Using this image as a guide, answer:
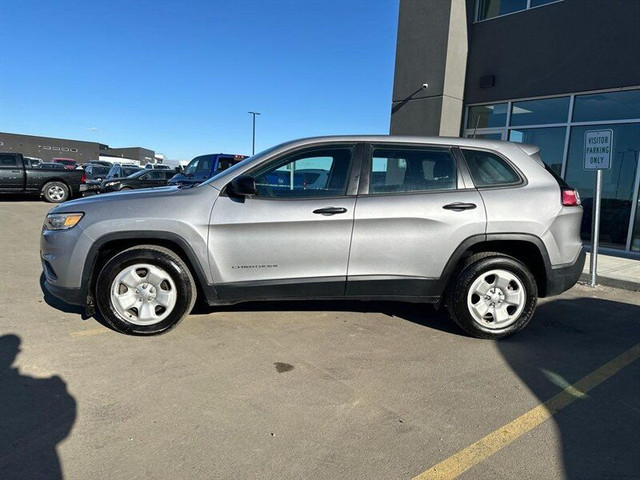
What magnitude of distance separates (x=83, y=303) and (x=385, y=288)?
104 inches

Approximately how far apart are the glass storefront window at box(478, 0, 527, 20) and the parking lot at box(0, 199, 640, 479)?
8485 mm

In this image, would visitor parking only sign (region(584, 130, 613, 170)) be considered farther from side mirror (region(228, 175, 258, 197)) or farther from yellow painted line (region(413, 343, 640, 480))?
side mirror (region(228, 175, 258, 197))

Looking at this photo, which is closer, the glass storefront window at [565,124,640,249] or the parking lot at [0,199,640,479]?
the parking lot at [0,199,640,479]

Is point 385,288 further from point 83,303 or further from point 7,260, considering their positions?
point 7,260

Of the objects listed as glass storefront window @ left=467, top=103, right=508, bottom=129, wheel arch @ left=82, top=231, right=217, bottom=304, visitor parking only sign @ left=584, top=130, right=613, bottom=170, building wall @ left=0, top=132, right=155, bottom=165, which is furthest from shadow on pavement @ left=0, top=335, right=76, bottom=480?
building wall @ left=0, top=132, right=155, bottom=165

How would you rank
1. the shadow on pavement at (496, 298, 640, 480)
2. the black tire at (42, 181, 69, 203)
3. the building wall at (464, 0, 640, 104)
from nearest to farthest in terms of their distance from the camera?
the shadow on pavement at (496, 298, 640, 480)
the building wall at (464, 0, 640, 104)
the black tire at (42, 181, 69, 203)

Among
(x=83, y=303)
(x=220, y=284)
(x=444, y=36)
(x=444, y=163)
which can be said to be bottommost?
(x=83, y=303)

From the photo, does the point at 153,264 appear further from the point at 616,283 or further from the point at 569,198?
the point at 616,283

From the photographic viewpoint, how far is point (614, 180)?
8852 mm

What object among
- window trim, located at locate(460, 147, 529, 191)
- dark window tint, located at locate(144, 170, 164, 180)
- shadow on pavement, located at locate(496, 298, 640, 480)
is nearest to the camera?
shadow on pavement, located at locate(496, 298, 640, 480)

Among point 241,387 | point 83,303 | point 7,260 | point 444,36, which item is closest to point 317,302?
point 241,387

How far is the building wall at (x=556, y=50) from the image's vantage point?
27.4 ft

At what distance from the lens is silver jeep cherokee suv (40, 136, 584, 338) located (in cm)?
368

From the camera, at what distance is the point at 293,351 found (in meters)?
3.63
